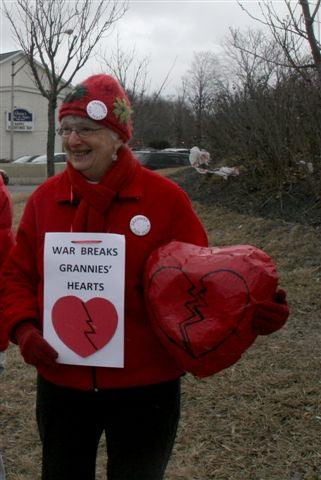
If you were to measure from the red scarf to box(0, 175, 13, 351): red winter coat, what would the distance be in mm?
525

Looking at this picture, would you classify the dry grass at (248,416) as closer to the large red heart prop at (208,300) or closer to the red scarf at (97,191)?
the large red heart prop at (208,300)

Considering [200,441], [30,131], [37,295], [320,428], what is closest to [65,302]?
[37,295]

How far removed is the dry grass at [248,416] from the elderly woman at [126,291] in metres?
1.13

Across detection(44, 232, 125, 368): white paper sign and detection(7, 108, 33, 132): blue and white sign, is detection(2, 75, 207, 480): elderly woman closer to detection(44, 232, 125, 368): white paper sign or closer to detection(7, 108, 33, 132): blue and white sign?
detection(44, 232, 125, 368): white paper sign

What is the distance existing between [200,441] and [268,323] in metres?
1.74

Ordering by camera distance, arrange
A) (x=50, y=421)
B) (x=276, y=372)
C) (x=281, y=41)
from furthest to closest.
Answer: (x=281, y=41) < (x=276, y=372) < (x=50, y=421)

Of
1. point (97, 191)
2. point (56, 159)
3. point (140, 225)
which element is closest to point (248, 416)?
point (140, 225)

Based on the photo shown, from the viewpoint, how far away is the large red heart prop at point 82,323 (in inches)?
83.0

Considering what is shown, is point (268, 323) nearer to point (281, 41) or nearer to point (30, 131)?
point (281, 41)

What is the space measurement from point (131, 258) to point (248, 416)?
72.8 inches

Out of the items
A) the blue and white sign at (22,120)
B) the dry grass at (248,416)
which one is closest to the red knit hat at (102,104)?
the dry grass at (248,416)

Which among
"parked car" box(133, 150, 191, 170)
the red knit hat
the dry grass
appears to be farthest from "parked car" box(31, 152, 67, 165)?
the red knit hat

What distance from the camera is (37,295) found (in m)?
Answer: 2.23

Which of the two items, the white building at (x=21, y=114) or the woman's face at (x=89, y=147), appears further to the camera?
the white building at (x=21, y=114)
